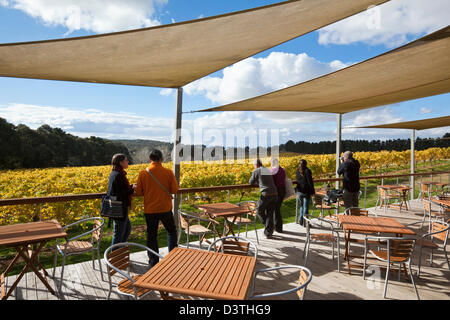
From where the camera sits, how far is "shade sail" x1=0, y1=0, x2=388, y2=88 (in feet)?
7.25

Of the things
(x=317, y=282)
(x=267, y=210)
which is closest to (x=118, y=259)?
(x=317, y=282)

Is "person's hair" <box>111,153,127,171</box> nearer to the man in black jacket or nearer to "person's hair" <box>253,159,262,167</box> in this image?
"person's hair" <box>253,159,262,167</box>

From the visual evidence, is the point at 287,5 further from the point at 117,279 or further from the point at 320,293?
the point at 117,279

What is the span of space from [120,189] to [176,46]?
5.98 ft

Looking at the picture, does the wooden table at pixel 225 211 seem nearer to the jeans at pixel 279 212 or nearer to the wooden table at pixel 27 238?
the jeans at pixel 279 212

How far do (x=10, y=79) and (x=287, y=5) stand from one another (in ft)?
10.9

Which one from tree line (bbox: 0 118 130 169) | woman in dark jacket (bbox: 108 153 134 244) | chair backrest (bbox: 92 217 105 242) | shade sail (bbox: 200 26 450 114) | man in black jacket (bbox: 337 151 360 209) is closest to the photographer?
shade sail (bbox: 200 26 450 114)

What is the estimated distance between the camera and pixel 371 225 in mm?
3615

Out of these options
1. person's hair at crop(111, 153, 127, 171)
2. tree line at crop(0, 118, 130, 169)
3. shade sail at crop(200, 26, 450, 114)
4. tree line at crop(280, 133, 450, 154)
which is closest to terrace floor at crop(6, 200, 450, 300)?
person's hair at crop(111, 153, 127, 171)

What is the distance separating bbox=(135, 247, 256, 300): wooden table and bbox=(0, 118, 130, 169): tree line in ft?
59.8

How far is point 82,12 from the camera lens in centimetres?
317
